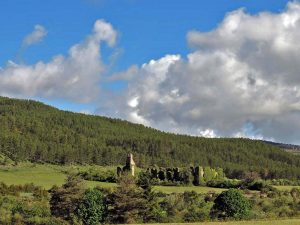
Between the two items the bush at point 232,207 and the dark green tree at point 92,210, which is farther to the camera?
the bush at point 232,207

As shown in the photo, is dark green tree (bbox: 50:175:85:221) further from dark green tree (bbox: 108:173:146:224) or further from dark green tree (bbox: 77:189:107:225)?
dark green tree (bbox: 108:173:146:224)

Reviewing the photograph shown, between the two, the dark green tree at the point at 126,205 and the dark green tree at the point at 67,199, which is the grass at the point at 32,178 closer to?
the dark green tree at the point at 67,199

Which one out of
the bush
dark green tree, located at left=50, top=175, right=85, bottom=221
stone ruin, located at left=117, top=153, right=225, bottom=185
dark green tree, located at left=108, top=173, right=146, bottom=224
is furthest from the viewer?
stone ruin, located at left=117, top=153, right=225, bottom=185

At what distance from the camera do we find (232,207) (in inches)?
2832

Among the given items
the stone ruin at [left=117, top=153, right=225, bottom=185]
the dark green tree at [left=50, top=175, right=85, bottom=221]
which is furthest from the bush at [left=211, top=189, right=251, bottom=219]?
the stone ruin at [left=117, top=153, right=225, bottom=185]

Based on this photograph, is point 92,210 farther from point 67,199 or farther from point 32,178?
point 32,178

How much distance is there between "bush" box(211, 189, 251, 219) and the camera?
7156 centimetres

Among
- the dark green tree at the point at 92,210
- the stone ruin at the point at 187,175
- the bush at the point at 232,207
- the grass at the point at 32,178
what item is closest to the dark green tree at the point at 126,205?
the dark green tree at the point at 92,210

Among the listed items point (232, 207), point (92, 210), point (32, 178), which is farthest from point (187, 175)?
point (92, 210)

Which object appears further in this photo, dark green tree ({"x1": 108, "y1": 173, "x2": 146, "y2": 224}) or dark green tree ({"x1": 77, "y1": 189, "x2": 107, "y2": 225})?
dark green tree ({"x1": 108, "y1": 173, "x2": 146, "y2": 224})

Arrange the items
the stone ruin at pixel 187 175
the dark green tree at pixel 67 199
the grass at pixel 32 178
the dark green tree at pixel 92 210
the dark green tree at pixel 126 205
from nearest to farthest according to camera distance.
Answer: the dark green tree at pixel 92 210, the dark green tree at pixel 126 205, the dark green tree at pixel 67 199, the grass at pixel 32 178, the stone ruin at pixel 187 175

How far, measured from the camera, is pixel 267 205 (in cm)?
8100

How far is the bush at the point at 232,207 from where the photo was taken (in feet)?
235

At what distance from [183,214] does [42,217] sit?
18169 mm
